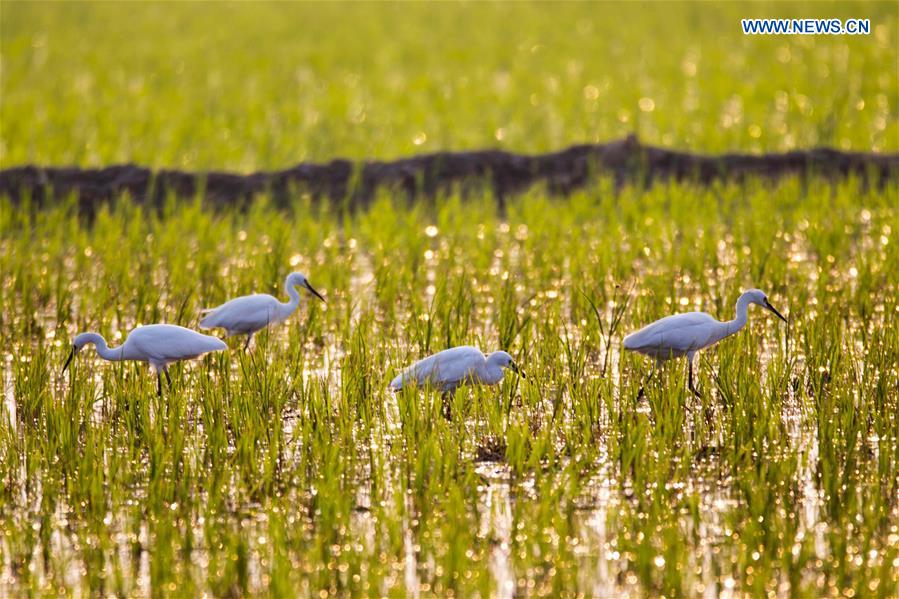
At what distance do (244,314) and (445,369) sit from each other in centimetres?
165

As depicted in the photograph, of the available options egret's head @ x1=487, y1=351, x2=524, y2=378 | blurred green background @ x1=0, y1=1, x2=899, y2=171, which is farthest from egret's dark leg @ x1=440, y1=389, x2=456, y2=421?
blurred green background @ x1=0, y1=1, x2=899, y2=171

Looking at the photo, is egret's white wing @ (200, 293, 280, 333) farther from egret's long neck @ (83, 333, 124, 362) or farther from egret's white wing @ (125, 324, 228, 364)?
egret's long neck @ (83, 333, 124, 362)

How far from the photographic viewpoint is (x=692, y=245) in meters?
9.65

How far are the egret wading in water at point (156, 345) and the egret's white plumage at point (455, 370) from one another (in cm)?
113

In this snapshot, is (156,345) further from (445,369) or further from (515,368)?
(515,368)

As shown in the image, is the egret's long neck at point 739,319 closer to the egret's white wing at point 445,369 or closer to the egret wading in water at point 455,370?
the egret wading in water at point 455,370

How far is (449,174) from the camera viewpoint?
492 inches

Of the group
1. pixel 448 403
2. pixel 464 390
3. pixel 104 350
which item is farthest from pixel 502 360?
pixel 104 350

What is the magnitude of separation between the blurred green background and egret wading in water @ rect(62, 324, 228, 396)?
270 inches

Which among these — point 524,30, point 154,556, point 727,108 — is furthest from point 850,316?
point 524,30

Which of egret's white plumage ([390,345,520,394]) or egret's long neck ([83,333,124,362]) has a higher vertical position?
egret's long neck ([83,333,124,362])

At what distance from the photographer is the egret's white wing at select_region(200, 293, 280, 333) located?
7.13 meters

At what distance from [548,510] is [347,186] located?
25.9 ft

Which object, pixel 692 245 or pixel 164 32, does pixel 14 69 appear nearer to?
pixel 164 32
